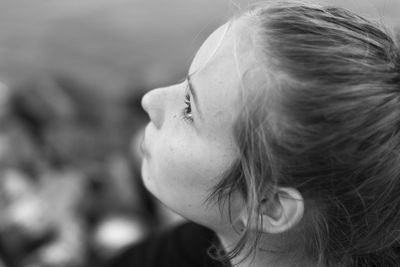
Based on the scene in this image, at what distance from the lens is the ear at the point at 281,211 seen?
71 cm

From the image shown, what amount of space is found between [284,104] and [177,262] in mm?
614

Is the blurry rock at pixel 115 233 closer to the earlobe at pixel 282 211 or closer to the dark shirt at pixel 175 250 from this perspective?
the dark shirt at pixel 175 250

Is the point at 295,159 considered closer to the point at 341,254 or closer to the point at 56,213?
the point at 341,254

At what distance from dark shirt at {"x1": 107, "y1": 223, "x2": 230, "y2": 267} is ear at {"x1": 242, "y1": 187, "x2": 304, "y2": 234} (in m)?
0.32

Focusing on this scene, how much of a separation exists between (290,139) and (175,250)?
0.60 meters

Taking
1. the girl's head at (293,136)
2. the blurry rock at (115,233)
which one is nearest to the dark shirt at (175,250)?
the girl's head at (293,136)

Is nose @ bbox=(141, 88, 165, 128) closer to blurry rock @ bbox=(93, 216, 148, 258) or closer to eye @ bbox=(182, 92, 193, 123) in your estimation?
eye @ bbox=(182, 92, 193, 123)

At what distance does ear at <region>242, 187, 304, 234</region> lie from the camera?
28.0 inches

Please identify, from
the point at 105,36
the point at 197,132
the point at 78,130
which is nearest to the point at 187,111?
the point at 197,132

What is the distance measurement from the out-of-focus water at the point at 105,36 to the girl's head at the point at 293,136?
1.82m

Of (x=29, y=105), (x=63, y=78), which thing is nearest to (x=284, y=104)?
(x=29, y=105)

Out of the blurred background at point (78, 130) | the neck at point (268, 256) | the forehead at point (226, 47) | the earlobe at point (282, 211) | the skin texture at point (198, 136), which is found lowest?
the blurred background at point (78, 130)

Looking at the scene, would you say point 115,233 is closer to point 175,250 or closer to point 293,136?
point 175,250

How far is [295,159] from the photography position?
0.68 metres
